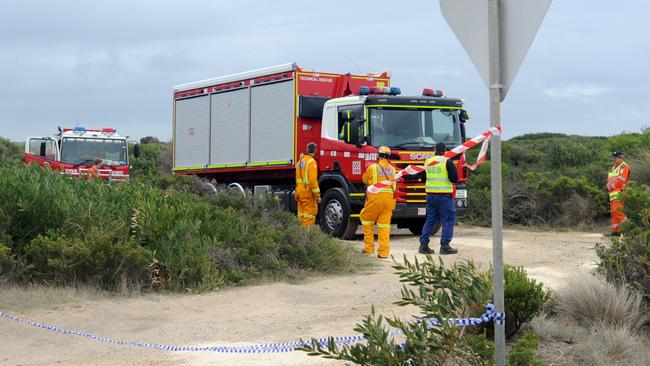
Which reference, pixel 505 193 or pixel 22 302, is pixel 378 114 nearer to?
pixel 505 193

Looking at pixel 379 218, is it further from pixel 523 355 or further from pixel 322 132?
pixel 523 355

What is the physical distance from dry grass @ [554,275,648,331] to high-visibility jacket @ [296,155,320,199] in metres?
8.22

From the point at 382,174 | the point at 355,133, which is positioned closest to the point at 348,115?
the point at 355,133

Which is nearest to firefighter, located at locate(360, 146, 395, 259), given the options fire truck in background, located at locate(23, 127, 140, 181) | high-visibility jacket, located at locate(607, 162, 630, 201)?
high-visibility jacket, located at locate(607, 162, 630, 201)

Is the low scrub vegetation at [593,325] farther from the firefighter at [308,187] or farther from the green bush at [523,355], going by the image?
the firefighter at [308,187]

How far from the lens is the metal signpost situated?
16.9ft

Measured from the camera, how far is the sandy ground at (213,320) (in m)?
7.14

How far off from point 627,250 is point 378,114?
836cm

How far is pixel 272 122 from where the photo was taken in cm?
1883

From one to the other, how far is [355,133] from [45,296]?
26.1 ft

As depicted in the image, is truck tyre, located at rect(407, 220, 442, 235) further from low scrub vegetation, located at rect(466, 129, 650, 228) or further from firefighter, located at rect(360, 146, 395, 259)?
firefighter, located at rect(360, 146, 395, 259)

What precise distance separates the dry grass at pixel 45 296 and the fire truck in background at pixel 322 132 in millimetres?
4673

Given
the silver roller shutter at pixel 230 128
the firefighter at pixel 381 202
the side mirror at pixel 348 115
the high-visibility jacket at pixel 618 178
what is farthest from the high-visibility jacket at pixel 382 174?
the silver roller shutter at pixel 230 128

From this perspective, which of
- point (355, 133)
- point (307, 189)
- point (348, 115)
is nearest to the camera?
point (307, 189)
